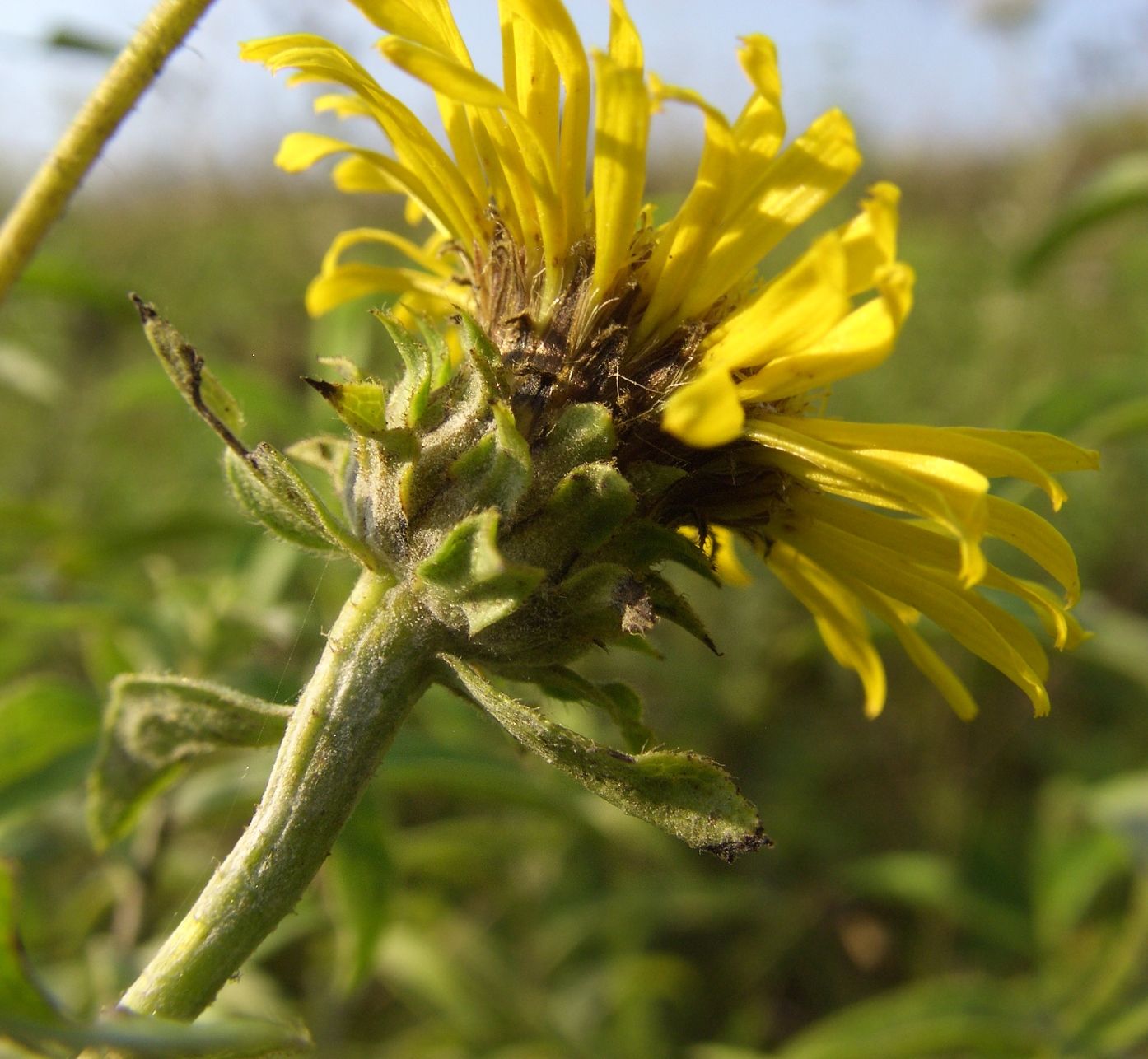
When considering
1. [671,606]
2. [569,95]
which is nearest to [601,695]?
[671,606]

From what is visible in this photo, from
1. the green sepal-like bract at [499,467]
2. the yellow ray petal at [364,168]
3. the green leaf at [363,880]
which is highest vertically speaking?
the yellow ray petal at [364,168]

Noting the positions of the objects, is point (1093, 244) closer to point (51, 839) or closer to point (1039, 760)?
point (1039, 760)

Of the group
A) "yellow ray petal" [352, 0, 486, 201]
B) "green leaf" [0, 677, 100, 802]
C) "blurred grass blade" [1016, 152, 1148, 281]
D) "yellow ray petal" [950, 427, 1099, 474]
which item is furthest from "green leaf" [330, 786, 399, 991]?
"blurred grass blade" [1016, 152, 1148, 281]

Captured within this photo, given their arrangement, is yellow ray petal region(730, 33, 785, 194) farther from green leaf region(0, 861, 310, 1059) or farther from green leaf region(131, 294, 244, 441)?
green leaf region(0, 861, 310, 1059)

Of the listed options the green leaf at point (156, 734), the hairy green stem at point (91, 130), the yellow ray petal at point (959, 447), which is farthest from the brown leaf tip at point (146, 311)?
the yellow ray petal at point (959, 447)

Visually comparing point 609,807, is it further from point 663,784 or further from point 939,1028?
point 663,784

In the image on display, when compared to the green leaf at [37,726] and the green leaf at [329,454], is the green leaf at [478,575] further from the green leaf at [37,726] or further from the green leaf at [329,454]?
the green leaf at [37,726]
